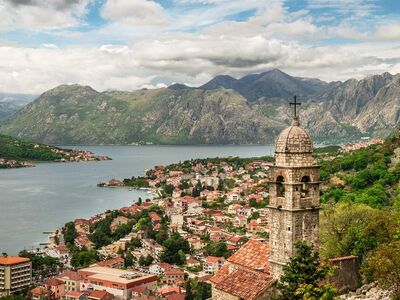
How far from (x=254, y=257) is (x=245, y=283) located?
1088 mm

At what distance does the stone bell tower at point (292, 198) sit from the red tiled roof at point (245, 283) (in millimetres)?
394

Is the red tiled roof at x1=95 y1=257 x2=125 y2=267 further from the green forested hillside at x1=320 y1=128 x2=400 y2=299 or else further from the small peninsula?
the small peninsula

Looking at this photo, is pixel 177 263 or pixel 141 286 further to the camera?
pixel 177 263

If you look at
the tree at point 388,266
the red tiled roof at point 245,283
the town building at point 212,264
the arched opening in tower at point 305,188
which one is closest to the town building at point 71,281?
the town building at point 212,264

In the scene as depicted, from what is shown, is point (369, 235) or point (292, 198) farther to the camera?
point (369, 235)

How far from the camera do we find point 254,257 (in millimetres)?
16281

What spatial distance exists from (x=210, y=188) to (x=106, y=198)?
68.5 feet

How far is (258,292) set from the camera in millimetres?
14602

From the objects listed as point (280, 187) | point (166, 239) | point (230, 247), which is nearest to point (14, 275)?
point (166, 239)

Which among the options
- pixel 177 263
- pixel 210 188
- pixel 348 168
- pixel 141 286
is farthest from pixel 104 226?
pixel 210 188

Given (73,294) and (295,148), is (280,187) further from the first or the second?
(73,294)

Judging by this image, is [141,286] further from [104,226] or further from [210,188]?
[210,188]

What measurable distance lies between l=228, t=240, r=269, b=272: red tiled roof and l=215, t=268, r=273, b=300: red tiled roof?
22 cm

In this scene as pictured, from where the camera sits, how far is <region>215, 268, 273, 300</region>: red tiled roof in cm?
1476
